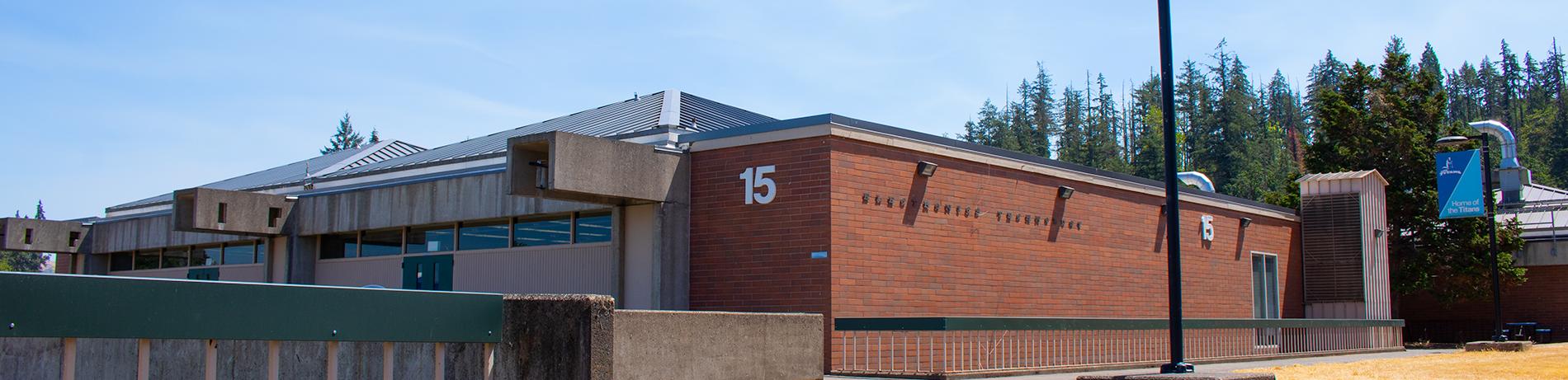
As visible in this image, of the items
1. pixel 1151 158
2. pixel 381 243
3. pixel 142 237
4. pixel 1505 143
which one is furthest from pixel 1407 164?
pixel 1151 158

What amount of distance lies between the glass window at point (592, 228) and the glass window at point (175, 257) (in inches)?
559

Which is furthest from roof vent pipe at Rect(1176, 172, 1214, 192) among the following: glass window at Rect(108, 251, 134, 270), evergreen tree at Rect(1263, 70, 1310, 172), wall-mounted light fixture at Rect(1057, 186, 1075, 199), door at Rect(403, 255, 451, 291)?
evergreen tree at Rect(1263, 70, 1310, 172)

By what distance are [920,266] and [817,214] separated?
7.27 feet

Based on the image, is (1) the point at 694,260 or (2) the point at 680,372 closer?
(2) the point at 680,372

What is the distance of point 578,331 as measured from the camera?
21.0 feet

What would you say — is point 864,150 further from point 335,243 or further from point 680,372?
point 335,243

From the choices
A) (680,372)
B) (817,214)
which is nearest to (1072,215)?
(817,214)

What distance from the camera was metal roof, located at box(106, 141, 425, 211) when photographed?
32219mm

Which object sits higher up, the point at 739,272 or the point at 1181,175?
the point at 1181,175

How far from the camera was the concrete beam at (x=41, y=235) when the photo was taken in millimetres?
30172

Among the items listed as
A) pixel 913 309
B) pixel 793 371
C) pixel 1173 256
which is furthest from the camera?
pixel 913 309

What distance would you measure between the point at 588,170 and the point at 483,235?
573cm

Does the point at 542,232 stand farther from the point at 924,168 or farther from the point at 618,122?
the point at 924,168

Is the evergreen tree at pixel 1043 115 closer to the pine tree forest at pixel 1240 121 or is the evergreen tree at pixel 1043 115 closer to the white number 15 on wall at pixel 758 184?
the pine tree forest at pixel 1240 121
